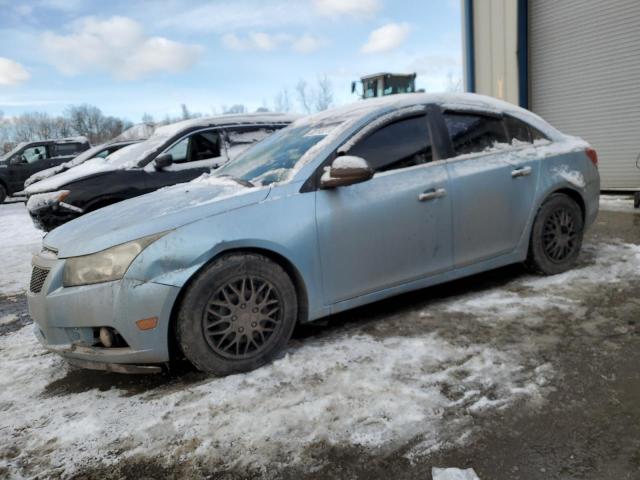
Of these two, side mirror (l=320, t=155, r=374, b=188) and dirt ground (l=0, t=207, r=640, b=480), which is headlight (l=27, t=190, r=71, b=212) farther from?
side mirror (l=320, t=155, r=374, b=188)

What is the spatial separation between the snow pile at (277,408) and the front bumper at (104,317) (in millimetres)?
232

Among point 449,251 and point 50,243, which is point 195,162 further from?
point 449,251

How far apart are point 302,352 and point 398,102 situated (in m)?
1.86

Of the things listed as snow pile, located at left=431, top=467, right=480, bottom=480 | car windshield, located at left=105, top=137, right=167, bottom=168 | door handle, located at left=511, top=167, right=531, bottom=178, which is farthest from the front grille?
car windshield, located at left=105, top=137, right=167, bottom=168

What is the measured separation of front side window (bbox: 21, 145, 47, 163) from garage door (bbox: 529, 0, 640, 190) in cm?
1476

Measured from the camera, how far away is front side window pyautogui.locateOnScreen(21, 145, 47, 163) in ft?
53.2

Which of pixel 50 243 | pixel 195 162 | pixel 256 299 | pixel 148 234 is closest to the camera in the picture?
pixel 148 234

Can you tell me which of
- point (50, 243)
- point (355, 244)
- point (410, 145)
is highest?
point (410, 145)

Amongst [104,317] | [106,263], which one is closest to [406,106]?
[106,263]

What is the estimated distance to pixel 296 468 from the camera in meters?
2.01

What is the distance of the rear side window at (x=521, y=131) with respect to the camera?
3.99 meters

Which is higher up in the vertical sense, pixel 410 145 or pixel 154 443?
pixel 410 145

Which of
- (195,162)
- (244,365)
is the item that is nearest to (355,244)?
(244,365)

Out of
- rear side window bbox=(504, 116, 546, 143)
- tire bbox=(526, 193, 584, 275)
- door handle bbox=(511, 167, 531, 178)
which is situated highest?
rear side window bbox=(504, 116, 546, 143)
